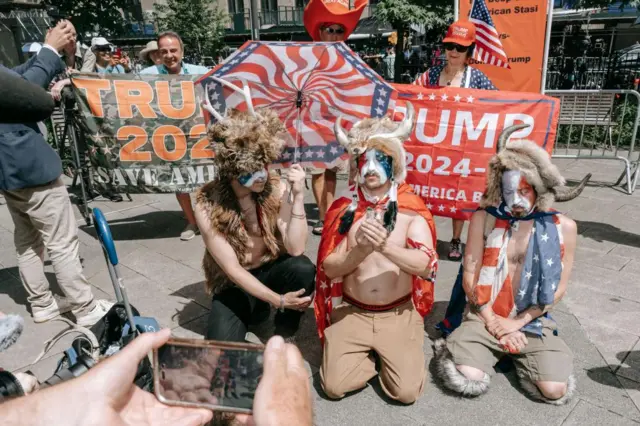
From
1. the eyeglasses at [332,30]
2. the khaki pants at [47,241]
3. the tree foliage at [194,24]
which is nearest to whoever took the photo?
the khaki pants at [47,241]

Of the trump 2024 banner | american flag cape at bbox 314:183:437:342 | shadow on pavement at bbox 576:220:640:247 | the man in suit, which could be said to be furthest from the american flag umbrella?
shadow on pavement at bbox 576:220:640:247

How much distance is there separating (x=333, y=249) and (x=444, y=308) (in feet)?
4.29

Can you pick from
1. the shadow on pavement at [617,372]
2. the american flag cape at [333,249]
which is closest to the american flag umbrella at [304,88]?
the american flag cape at [333,249]

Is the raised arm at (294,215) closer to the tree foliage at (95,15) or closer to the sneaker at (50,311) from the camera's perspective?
the sneaker at (50,311)

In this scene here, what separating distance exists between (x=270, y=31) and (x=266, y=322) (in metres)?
31.2

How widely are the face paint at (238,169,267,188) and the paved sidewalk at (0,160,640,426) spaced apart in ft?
3.77

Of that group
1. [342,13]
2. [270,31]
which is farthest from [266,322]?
[270,31]

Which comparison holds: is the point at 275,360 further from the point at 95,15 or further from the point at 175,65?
the point at 95,15

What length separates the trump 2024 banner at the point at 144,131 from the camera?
4.79m

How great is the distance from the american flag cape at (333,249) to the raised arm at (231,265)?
0.30 m

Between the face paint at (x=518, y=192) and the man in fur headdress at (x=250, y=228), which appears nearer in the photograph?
the face paint at (x=518, y=192)

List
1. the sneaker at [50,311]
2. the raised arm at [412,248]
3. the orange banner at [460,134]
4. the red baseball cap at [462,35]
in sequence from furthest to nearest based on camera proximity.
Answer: the red baseball cap at [462,35] → the orange banner at [460,134] → the sneaker at [50,311] → the raised arm at [412,248]

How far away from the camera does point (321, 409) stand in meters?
2.63

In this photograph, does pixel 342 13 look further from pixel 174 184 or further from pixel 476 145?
pixel 174 184
